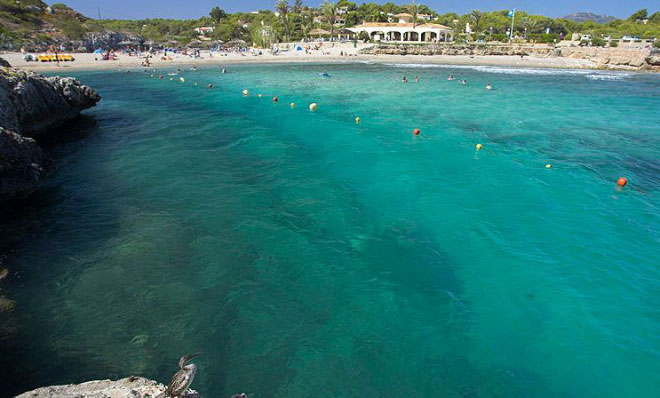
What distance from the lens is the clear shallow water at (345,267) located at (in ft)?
21.7

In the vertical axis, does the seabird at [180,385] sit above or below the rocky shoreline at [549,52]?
below

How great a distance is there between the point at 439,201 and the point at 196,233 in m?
8.30

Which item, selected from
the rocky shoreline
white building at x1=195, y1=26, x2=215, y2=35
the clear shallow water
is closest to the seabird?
the clear shallow water

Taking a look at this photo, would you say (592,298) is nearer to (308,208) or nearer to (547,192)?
(547,192)

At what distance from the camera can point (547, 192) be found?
1404 cm

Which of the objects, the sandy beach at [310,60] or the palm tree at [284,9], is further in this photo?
the palm tree at [284,9]

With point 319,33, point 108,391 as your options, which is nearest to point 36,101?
point 108,391

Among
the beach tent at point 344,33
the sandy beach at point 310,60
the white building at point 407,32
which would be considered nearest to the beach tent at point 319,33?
the beach tent at point 344,33

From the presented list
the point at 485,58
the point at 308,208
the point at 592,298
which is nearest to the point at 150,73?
the point at 308,208

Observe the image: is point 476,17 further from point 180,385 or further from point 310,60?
point 180,385

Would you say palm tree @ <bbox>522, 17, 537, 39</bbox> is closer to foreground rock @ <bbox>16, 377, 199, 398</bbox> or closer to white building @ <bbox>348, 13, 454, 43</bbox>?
white building @ <bbox>348, 13, 454, 43</bbox>

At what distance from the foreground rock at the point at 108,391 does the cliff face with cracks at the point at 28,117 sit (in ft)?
32.5

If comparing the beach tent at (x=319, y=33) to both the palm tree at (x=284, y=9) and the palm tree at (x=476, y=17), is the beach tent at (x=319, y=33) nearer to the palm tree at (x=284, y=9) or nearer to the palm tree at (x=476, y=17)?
the palm tree at (x=284, y=9)

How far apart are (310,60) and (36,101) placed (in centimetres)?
6228
